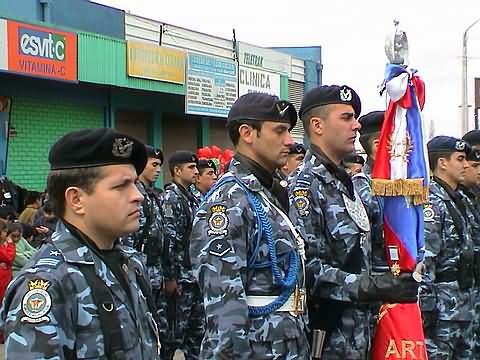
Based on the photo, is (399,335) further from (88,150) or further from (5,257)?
(5,257)

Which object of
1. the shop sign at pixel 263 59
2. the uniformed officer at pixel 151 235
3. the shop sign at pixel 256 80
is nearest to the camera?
the uniformed officer at pixel 151 235

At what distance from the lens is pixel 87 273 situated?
2.43 m

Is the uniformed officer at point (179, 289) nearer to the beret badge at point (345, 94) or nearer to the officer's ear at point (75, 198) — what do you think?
the beret badge at point (345, 94)

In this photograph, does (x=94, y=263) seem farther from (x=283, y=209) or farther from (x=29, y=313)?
(x=283, y=209)

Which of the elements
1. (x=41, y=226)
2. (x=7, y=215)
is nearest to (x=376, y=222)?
(x=7, y=215)

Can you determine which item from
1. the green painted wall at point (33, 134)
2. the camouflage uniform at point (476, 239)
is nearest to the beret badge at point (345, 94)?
the camouflage uniform at point (476, 239)

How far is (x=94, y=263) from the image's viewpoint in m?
2.46

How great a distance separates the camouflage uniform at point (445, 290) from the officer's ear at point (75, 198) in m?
3.40

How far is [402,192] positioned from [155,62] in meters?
13.4

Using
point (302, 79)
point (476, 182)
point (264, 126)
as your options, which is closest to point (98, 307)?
point (264, 126)

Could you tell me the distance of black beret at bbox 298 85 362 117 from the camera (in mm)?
4176

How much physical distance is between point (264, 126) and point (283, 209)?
42cm

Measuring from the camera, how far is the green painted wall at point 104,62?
581 inches

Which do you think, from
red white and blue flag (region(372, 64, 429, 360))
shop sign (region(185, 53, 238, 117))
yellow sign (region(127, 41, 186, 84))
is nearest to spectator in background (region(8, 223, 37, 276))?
red white and blue flag (region(372, 64, 429, 360))
